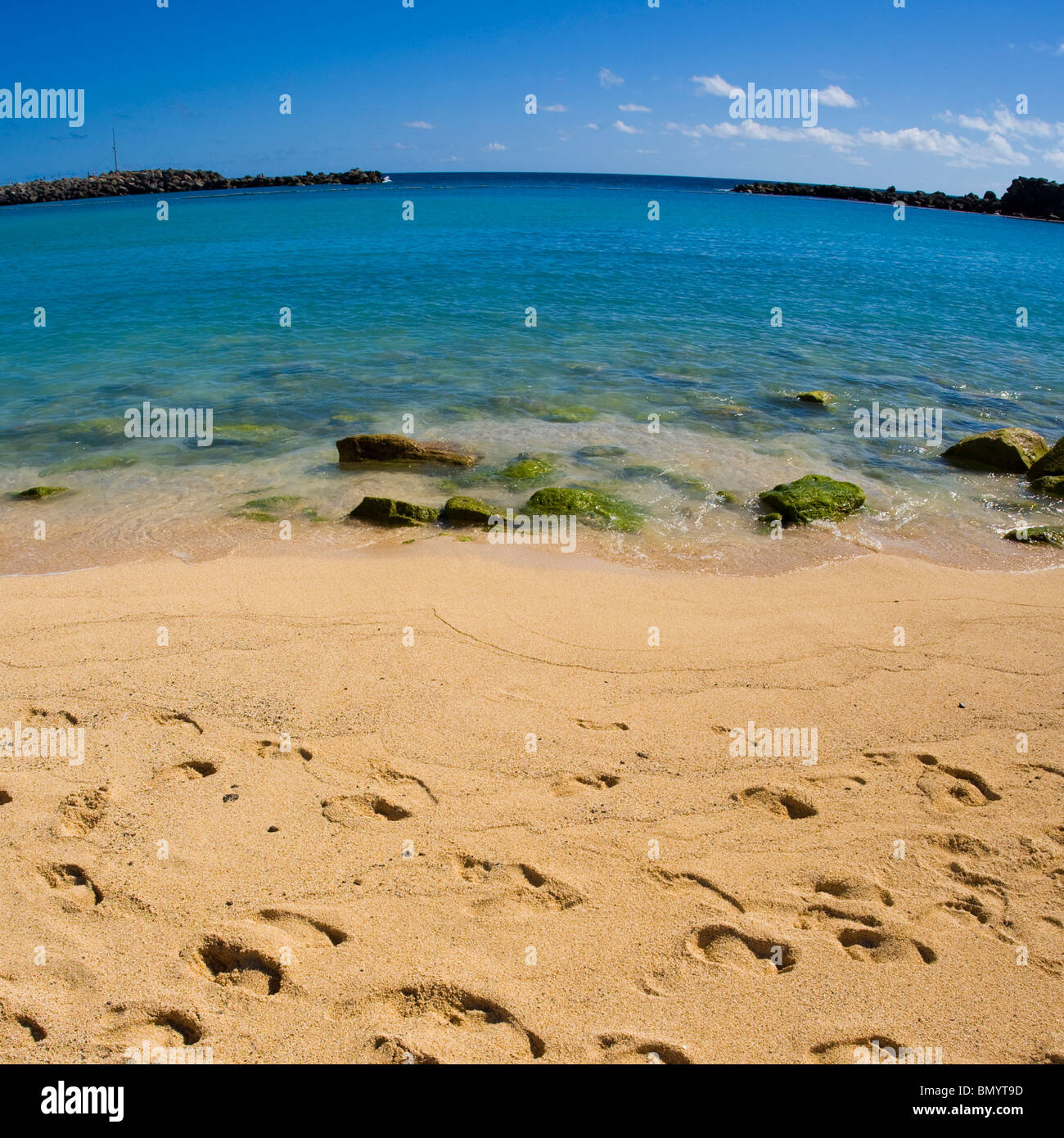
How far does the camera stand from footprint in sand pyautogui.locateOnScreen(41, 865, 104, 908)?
396cm

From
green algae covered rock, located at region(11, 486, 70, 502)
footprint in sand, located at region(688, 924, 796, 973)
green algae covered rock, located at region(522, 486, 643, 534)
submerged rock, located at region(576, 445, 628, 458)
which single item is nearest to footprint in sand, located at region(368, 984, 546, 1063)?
footprint in sand, located at region(688, 924, 796, 973)

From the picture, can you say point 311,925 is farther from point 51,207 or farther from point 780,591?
point 51,207

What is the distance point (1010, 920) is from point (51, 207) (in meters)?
93.9

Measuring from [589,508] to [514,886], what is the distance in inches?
245

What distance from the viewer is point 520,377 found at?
15.9 metres

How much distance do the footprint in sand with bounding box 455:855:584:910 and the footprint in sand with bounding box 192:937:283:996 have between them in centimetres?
102

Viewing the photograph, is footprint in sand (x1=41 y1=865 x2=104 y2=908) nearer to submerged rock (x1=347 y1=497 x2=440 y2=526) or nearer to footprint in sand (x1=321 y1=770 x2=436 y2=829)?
footprint in sand (x1=321 y1=770 x2=436 y2=829)

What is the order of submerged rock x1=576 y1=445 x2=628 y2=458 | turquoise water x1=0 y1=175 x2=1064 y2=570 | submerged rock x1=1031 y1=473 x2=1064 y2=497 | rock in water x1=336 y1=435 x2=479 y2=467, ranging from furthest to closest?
submerged rock x1=576 y1=445 x2=628 y2=458 < rock in water x1=336 y1=435 x2=479 y2=467 < submerged rock x1=1031 y1=473 x2=1064 y2=497 < turquoise water x1=0 y1=175 x2=1064 y2=570

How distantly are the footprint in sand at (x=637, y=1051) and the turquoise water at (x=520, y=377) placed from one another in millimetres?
5861

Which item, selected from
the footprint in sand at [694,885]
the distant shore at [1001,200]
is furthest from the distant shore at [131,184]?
the footprint in sand at [694,885]

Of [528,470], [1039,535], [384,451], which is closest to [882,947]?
[1039,535]

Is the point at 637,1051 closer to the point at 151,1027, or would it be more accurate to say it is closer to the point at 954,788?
the point at 151,1027

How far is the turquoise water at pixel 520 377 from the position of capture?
32.6 feet
